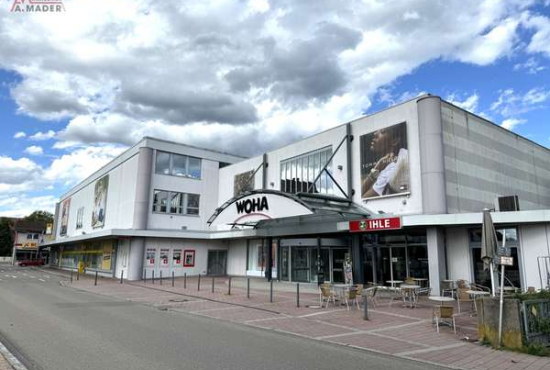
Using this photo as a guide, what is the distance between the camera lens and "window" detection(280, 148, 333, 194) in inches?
962

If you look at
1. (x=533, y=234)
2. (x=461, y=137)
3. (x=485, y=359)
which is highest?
(x=461, y=137)

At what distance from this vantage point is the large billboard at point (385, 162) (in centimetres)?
1956

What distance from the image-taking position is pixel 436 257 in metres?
17.5

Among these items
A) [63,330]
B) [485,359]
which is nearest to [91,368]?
[63,330]

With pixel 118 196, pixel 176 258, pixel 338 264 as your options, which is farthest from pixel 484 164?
pixel 118 196

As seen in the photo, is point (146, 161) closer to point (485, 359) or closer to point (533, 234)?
point (533, 234)

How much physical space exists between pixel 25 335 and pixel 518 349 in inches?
402

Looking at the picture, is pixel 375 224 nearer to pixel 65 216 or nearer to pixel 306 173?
pixel 306 173

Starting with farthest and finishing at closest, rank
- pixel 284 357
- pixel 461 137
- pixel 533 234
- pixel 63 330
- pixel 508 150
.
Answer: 1. pixel 508 150
2. pixel 461 137
3. pixel 533 234
4. pixel 63 330
5. pixel 284 357

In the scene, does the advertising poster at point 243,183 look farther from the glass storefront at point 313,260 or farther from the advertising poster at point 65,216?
the advertising poster at point 65,216

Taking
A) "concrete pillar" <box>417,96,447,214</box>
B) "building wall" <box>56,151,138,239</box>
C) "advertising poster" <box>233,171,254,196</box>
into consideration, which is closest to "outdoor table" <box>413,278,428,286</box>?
"concrete pillar" <box>417,96,447,214</box>

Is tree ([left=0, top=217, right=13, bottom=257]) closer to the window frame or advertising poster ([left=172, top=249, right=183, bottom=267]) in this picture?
the window frame

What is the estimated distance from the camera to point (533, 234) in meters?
15.7

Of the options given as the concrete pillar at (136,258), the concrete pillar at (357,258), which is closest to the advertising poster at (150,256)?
the concrete pillar at (136,258)
